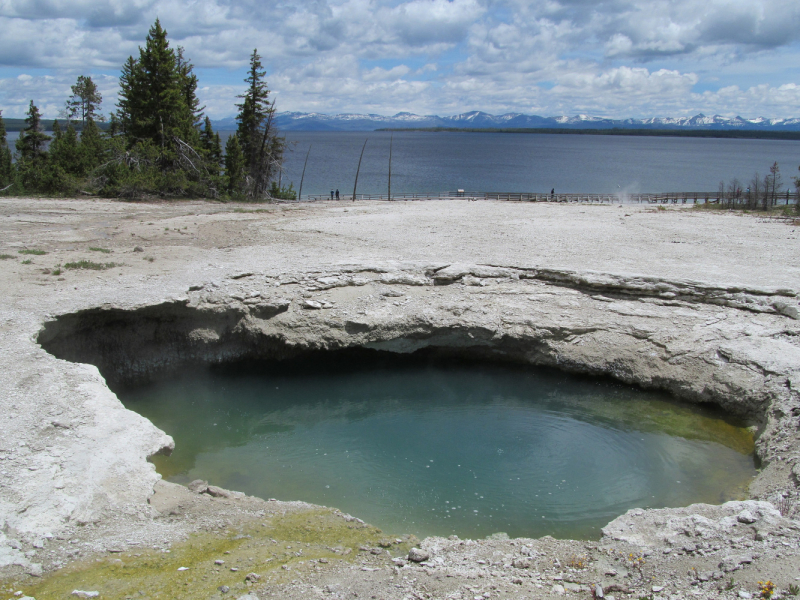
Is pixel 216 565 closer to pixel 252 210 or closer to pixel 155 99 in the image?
pixel 252 210

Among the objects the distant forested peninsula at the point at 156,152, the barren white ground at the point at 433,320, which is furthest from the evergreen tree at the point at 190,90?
the barren white ground at the point at 433,320

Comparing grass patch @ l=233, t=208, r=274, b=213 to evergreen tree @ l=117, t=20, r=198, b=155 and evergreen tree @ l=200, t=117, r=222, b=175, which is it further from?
evergreen tree @ l=200, t=117, r=222, b=175

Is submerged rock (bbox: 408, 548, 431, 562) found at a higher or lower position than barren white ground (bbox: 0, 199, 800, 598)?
lower

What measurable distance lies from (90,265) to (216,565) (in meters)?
10.5

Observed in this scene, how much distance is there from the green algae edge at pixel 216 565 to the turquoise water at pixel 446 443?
4.57 ft

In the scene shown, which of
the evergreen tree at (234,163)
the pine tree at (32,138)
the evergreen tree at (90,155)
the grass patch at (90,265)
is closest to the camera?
the grass patch at (90,265)

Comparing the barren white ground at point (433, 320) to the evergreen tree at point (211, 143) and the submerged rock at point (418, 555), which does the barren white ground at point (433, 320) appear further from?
the evergreen tree at point (211, 143)

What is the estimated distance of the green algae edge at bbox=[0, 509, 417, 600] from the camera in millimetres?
5555

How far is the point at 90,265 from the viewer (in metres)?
13.9

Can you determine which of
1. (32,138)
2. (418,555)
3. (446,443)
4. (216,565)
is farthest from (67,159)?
(418,555)

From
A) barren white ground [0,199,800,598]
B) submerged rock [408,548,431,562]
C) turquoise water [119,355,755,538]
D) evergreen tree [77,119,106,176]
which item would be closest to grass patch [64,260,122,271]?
barren white ground [0,199,800,598]

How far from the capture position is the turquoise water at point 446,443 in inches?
352

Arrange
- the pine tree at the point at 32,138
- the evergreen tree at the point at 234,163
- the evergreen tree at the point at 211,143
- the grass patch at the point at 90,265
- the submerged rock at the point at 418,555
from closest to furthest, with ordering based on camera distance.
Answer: the submerged rock at the point at 418,555 → the grass patch at the point at 90,265 → the evergreen tree at the point at 234,163 → the evergreen tree at the point at 211,143 → the pine tree at the point at 32,138

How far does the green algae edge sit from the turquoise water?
1392 millimetres
